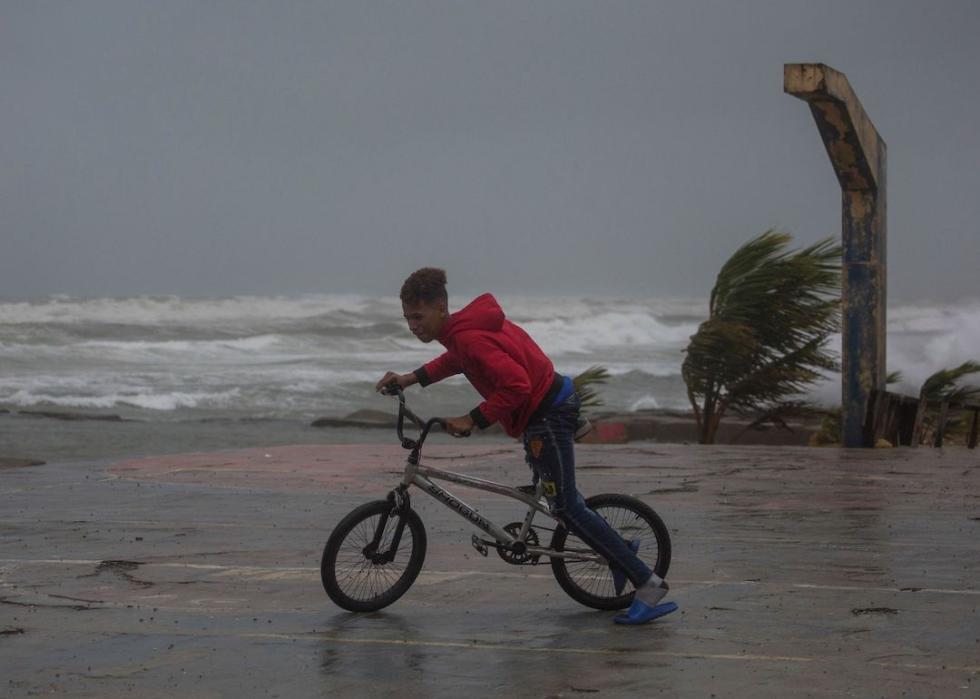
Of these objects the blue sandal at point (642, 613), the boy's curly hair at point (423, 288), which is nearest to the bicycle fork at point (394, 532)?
the boy's curly hair at point (423, 288)

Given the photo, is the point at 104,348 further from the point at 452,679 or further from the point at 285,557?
the point at 452,679

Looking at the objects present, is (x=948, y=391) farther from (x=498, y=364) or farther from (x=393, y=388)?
(x=498, y=364)

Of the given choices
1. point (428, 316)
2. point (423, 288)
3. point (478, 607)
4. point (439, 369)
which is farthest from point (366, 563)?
point (423, 288)

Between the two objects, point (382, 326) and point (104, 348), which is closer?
point (104, 348)

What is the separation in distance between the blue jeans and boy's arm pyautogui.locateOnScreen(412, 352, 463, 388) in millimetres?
471

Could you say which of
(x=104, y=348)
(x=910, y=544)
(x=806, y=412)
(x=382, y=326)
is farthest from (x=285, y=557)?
(x=382, y=326)

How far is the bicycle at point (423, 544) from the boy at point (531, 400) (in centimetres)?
13

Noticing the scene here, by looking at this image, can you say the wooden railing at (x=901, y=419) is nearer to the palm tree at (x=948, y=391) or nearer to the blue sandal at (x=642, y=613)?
the palm tree at (x=948, y=391)

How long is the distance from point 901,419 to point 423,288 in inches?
582

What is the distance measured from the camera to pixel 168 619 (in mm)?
7082

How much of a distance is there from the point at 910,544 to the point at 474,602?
3.31 m

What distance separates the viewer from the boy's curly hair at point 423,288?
22.3 ft

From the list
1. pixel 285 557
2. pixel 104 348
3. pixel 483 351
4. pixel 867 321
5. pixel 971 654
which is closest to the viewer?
pixel 971 654

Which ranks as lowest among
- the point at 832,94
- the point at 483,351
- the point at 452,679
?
the point at 452,679
